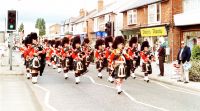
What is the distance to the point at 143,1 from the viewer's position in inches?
1822

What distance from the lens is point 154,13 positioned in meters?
41.8

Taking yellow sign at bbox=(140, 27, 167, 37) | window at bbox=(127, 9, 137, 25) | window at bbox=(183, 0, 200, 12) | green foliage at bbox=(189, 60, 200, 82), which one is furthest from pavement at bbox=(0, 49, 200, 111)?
window at bbox=(127, 9, 137, 25)

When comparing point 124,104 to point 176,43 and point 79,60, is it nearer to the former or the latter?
point 79,60

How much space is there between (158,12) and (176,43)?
14.0 ft

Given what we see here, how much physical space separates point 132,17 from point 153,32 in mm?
6764

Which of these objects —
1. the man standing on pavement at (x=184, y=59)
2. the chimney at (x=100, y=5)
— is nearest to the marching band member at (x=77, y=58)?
the man standing on pavement at (x=184, y=59)

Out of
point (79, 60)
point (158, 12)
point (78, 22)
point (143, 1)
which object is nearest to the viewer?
point (79, 60)

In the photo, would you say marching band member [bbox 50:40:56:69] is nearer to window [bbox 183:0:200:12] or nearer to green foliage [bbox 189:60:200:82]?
green foliage [bbox 189:60:200:82]

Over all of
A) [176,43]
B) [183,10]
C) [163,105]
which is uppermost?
[183,10]

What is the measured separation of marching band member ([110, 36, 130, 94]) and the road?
51cm

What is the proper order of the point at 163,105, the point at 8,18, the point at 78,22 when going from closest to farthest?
1. the point at 163,105
2. the point at 8,18
3. the point at 78,22

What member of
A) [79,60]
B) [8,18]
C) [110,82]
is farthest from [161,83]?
[8,18]

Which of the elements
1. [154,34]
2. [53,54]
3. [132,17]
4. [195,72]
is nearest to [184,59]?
[195,72]

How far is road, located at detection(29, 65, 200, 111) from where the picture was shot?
13.0 m
